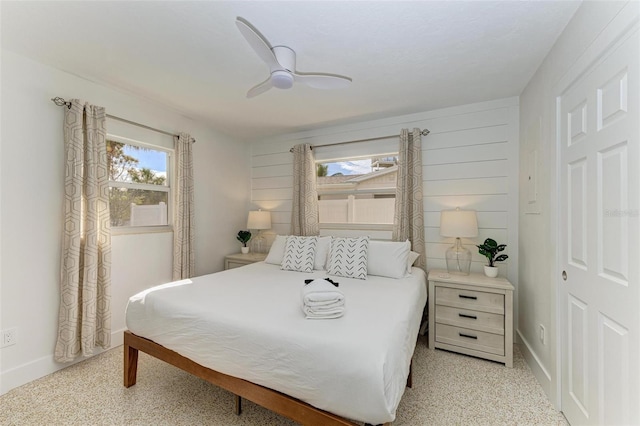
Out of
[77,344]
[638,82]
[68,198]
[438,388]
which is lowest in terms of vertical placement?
[438,388]

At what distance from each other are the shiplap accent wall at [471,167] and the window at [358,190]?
0.25 m

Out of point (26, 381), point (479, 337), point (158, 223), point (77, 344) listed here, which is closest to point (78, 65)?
point (158, 223)

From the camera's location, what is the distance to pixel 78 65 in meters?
2.28

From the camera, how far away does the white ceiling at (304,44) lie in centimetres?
164

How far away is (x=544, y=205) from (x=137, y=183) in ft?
12.5

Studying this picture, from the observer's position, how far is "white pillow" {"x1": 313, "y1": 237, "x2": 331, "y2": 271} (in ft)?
10.1

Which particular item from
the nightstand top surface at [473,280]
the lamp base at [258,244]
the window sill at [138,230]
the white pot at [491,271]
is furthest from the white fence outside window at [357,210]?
the window sill at [138,230]

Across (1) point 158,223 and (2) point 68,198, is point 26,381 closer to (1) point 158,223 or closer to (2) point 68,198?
(2) point 68,198

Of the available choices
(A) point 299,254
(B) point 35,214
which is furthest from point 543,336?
(B) point 35,214

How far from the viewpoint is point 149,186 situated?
3.13 m

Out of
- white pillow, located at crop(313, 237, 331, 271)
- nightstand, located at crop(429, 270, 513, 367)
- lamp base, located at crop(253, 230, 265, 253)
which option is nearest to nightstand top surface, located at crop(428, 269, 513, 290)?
nightstand, located at crop(429, 270, 513, 367)

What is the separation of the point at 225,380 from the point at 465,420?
1521mm

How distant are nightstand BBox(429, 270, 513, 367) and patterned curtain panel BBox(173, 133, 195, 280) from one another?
8.99 feet

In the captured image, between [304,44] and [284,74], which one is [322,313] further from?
[304,44]
